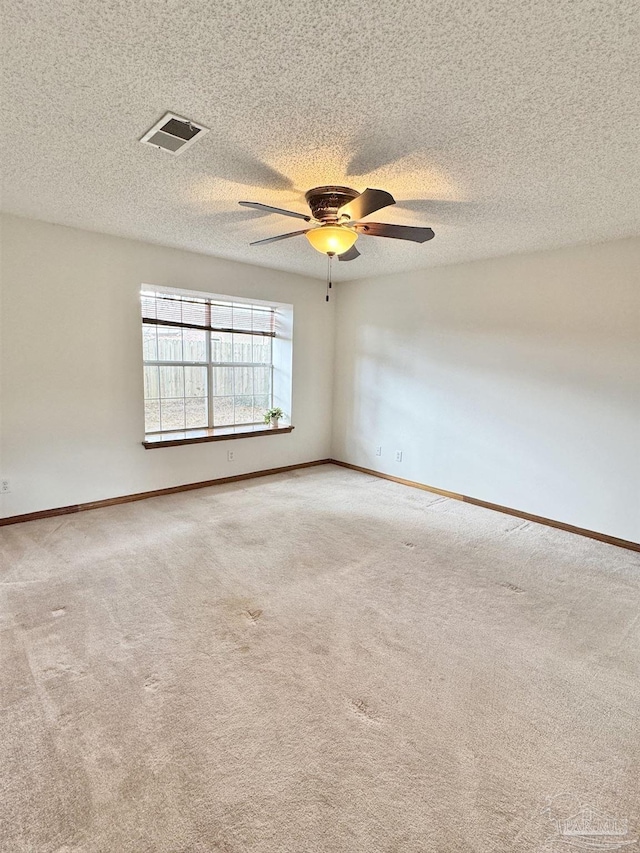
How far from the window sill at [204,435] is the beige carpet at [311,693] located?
1166mm

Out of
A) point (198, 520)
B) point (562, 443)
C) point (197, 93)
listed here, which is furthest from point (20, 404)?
point (562, 443)

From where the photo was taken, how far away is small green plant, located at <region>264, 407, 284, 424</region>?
5500mm

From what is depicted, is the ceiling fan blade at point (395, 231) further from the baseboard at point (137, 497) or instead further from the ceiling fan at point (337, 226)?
the baseboard at point (137, 497)

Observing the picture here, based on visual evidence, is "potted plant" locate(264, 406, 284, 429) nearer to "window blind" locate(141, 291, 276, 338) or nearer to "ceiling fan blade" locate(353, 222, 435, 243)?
"window blind" locate(141, 291, 276, 338)

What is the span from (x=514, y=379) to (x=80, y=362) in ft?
13.3

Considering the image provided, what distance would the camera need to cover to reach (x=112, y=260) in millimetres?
3947

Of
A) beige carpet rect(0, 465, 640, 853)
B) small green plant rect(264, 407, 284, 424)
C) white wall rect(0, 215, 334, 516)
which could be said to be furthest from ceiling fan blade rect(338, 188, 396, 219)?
small green plant rect(264, 407, 284, 424)

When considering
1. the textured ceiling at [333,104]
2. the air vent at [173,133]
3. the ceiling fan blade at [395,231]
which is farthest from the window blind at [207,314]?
the ceiling fan blade at [395,231]

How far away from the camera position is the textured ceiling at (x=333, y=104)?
137 cm

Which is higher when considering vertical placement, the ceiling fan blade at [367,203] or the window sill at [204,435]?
the ceiling fan blade at [367,203]

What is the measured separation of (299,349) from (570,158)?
369 cm

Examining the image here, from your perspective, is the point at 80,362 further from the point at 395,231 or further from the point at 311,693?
the point at 311,693

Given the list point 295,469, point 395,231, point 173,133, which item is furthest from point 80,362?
point 395,231

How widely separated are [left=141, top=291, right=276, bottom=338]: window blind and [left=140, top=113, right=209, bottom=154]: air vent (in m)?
2.38
